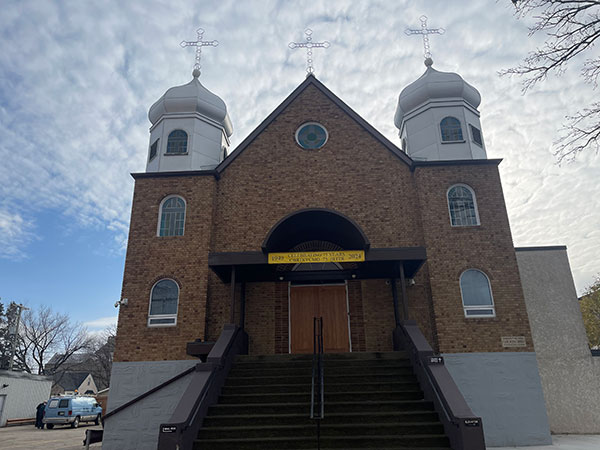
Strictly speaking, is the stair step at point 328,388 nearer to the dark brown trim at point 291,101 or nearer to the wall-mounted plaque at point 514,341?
the wall-mounted plaque at point 514,341

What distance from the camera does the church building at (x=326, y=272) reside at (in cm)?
1021

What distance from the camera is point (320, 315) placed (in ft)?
40.8

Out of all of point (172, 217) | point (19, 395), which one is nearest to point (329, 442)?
point (172, 217)

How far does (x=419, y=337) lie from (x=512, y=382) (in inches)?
121

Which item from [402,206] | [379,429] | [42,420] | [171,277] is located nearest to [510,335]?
[402,206]

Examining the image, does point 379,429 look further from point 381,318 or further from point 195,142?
point 195,142

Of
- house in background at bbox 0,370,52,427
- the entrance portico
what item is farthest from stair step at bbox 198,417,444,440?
house in background at bbox 0,370,52,427

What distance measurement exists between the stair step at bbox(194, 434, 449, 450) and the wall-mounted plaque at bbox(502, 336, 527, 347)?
190 inches

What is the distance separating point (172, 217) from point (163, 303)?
8.28ft

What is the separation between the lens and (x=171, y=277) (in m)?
12.2

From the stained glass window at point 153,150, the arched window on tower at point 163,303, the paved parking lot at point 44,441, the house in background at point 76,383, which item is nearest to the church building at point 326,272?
the arched window on tower at point 163,303

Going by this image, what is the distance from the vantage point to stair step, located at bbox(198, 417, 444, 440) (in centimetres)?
746

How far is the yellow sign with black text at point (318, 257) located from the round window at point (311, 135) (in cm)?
418

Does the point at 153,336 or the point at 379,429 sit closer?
the point at 379,429
